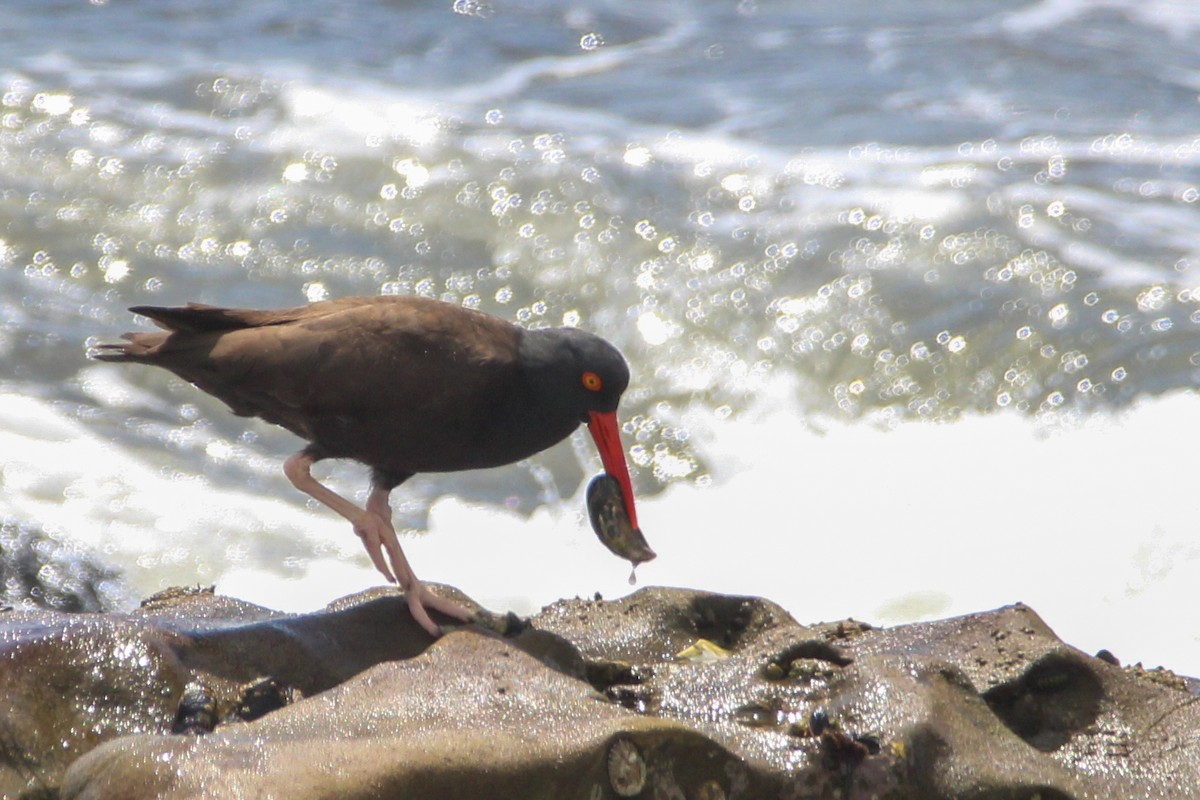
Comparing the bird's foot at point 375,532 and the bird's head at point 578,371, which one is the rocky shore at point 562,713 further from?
the bird's head at point 578,371

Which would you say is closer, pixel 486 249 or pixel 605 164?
pixel 486 249

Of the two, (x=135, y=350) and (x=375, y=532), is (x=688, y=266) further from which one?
(x=135, y=350)

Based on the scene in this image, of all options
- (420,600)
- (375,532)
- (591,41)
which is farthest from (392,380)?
(591,41)

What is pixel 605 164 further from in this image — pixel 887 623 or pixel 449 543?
pixel 887 623

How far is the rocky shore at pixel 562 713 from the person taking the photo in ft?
8.30

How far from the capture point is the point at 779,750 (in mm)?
2879

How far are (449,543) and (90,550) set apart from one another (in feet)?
5.89

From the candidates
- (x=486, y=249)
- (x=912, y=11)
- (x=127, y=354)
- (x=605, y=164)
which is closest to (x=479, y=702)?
(x=127, y=354)

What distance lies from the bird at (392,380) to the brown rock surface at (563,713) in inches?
22.0

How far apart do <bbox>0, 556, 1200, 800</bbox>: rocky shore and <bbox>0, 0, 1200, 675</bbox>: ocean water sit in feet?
9.93

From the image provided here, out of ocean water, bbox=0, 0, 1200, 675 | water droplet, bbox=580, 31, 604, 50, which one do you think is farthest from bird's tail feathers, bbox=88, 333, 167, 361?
water droplet, bbox=580, 31, 604, 50

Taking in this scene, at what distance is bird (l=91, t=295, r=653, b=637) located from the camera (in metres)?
4.12

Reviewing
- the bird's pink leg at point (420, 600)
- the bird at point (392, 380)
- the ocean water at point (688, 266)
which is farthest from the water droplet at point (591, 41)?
the bird's pink leg at point (420, 600)

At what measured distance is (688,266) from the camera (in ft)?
31.5
